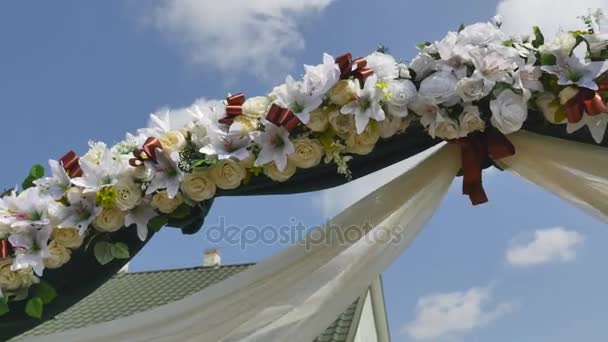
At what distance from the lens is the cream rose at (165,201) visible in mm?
2525

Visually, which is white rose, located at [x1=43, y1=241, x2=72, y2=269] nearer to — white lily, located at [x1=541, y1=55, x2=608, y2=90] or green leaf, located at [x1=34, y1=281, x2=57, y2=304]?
green leaf, located at [x1=34, y1=281, x2=57, y2=304]

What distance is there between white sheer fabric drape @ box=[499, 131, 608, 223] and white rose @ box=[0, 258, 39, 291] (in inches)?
78.2

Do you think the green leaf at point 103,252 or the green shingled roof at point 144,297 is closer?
the green leaf at point 103,252

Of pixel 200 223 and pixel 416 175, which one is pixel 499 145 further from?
pixel 200 223

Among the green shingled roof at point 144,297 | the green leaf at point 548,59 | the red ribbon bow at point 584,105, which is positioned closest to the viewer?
the red ribbon bow at point 584,105

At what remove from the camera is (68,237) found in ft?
8.55

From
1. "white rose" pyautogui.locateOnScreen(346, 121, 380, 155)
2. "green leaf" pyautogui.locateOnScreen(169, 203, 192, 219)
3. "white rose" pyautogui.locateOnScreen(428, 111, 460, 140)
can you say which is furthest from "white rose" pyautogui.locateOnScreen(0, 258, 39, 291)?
"white rose" pyautogui.locateOnScreen(428, 111, 460, 140)

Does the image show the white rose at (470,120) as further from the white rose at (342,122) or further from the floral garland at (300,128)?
the white rose at (342,122)

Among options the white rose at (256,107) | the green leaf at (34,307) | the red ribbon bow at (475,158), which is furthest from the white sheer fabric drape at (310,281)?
the white rose at (256,107)

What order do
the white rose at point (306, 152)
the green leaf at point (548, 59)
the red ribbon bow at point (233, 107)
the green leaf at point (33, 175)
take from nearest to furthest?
the green leaf at point (548, 59), the white rose at point (306, 152), the red ribbon bow at point (233, 107), the green leaf at point (33, 175)

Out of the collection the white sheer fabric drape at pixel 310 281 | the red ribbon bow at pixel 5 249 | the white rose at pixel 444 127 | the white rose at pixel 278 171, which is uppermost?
the white rose at pixel 444 127

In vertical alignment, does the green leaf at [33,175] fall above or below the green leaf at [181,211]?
above

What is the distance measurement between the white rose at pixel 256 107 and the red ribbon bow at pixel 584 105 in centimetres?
114

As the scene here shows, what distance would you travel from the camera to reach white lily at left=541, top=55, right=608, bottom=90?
2.23 meters
